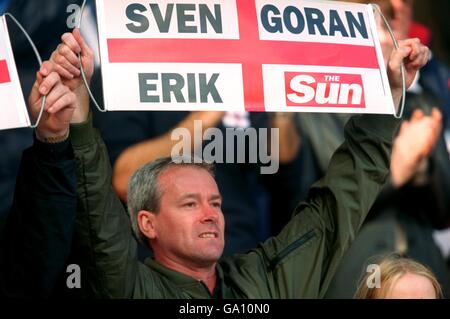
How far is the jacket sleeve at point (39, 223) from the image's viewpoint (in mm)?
3549

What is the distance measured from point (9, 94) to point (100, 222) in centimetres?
50

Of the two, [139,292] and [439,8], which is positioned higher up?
[439,8]

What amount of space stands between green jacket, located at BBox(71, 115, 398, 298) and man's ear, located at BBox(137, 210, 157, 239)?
0.10m

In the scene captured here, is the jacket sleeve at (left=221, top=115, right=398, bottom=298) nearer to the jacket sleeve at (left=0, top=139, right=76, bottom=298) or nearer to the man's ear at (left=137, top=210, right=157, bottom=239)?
the man's ear at (left=137, top=210, right=157, bottom=239)

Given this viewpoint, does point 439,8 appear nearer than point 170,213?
No

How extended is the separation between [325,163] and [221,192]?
1.33ft

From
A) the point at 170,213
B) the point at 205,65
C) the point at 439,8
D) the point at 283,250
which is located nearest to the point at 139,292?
the point at 170,213

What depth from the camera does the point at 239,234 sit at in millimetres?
3953

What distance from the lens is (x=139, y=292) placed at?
3.73m

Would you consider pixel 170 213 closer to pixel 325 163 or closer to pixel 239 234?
pixel 239 234

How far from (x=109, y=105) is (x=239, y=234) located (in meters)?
0.70
